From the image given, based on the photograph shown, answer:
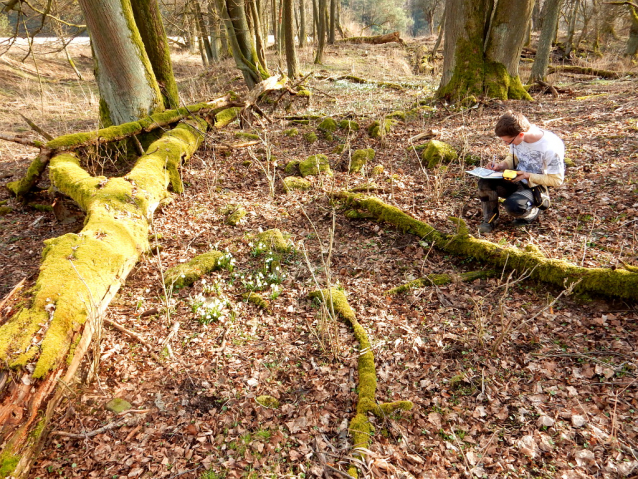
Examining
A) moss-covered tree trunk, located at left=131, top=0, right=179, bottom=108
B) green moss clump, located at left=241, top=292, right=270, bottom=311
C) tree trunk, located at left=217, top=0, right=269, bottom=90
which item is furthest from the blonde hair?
tree trunk, located at left=217, top=0, right=269, bottom=90

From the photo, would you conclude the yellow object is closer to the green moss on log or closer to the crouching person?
the crouching person

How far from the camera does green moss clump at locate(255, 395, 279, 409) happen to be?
2885 mm

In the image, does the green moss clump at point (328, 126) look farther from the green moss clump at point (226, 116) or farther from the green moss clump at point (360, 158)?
the green moss clump at point (226, 116)

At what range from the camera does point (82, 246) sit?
12.1 feet

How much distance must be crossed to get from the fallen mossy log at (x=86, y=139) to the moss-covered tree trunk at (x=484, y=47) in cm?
685

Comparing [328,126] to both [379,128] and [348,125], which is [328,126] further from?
[379,128]

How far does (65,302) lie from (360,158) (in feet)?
17.7

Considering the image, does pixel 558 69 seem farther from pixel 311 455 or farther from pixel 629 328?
pixel 311 455

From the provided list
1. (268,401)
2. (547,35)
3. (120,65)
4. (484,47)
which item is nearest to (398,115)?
(484,47)

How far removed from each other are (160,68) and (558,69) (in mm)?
16256

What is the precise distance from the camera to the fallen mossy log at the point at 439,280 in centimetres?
391

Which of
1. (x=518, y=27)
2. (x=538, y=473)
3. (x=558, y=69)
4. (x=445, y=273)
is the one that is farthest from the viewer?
(x=558, y=69)

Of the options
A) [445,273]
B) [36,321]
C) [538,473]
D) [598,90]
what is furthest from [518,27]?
[36,321]

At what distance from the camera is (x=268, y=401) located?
2918mm
